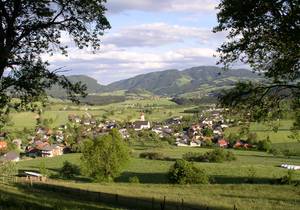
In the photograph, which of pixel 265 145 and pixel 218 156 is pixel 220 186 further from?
pixel 265 145

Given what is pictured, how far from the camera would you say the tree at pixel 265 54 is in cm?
1633

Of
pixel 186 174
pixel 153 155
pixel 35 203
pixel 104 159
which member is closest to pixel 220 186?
pixel 186 174

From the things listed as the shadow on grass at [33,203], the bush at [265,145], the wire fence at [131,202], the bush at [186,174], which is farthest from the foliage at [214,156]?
the shadow on grass at [33,203]

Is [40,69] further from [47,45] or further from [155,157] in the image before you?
[155,157]

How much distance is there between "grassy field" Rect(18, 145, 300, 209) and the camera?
48031 mm

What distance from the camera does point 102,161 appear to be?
88.3 meters

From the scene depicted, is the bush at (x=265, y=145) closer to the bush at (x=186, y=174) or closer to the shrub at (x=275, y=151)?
the shrub at (x=275, y=151)

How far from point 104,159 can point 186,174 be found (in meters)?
17.7

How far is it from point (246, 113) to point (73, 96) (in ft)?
24.8

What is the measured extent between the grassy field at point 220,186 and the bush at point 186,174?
3428 mm

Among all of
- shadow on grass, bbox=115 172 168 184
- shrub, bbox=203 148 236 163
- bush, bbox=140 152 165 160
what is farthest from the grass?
bush, bbox=140 152 165 160

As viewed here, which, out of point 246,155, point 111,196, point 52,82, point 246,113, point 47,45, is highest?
point 47,45

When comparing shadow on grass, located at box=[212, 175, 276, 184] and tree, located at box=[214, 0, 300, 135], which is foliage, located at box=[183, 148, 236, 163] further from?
tree, located at box=[214, 0, 300, 135]

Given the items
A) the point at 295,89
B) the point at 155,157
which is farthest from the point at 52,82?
the point at 155,157
